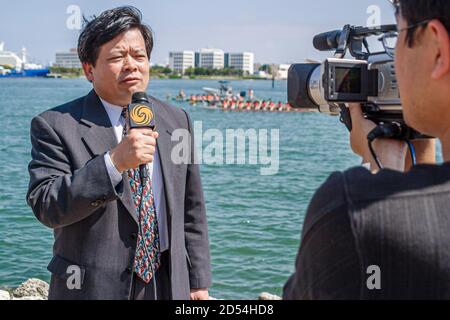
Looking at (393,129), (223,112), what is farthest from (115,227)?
(223,112)

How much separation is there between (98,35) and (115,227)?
0.75 meters

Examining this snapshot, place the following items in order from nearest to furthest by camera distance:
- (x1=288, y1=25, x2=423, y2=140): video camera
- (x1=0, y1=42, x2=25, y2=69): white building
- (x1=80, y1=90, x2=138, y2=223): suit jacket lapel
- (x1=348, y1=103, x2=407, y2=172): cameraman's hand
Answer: (x1=348, y1=103, x2=407, y2=172): cameraman's hand
(x1=288, y1=25, x2=423, y2=140): video camera
(x1=80, y1=90, x2=138, y2=223): suit jacket lapel
(x1=0, y1=42, x2=25, y2=69): white building

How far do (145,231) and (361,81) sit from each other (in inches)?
40.2

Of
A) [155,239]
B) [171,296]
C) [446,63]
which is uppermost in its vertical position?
[446,63]

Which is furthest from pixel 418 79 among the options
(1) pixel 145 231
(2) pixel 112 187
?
(1) pixel 145 231

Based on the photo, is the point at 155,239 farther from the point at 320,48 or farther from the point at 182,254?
the point at 320,48

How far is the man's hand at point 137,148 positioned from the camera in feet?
7.09

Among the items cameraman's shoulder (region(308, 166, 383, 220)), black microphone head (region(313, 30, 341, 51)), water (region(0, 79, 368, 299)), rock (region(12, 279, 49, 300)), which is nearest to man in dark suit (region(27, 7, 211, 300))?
black microphone head (region(313, 30, 341, 51))

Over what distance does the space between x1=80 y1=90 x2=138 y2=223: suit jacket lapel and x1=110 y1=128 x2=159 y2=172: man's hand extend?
0.21m

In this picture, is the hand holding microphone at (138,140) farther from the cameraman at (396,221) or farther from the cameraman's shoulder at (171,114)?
the cameraman at (396,221)

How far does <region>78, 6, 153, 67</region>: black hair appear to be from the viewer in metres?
2.50

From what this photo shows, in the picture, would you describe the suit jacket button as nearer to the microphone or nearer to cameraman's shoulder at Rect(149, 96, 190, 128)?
the microphone

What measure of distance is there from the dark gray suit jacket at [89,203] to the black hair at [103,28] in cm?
17

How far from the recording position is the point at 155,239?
2445mm
